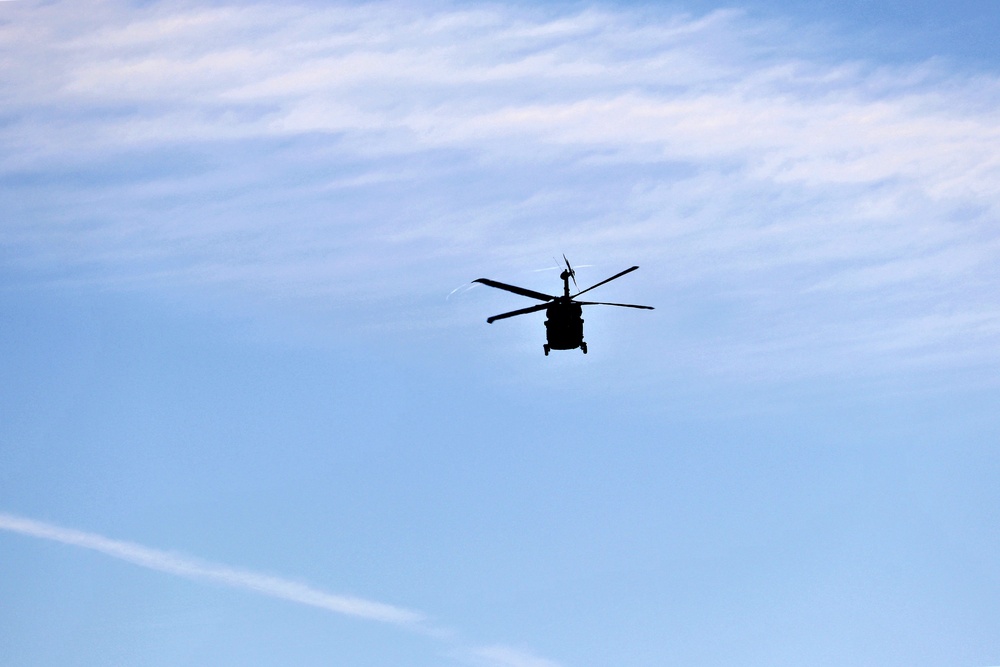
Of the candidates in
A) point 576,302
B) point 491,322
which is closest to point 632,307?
point 576,302

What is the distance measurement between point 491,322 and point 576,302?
6.61 m

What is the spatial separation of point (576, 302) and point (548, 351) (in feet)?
13.8

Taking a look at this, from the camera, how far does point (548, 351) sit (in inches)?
3393

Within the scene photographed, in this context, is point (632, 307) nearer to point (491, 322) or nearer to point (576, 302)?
point (576, 302)

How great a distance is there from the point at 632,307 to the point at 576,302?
4.53 meters

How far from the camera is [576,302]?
8581 centimetres

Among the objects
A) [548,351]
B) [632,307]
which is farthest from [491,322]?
[632,307]

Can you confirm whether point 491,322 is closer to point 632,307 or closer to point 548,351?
point 548,351

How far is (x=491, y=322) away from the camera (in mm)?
→ 84562

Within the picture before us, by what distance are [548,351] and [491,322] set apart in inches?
198

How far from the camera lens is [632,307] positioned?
8356 centimetres
